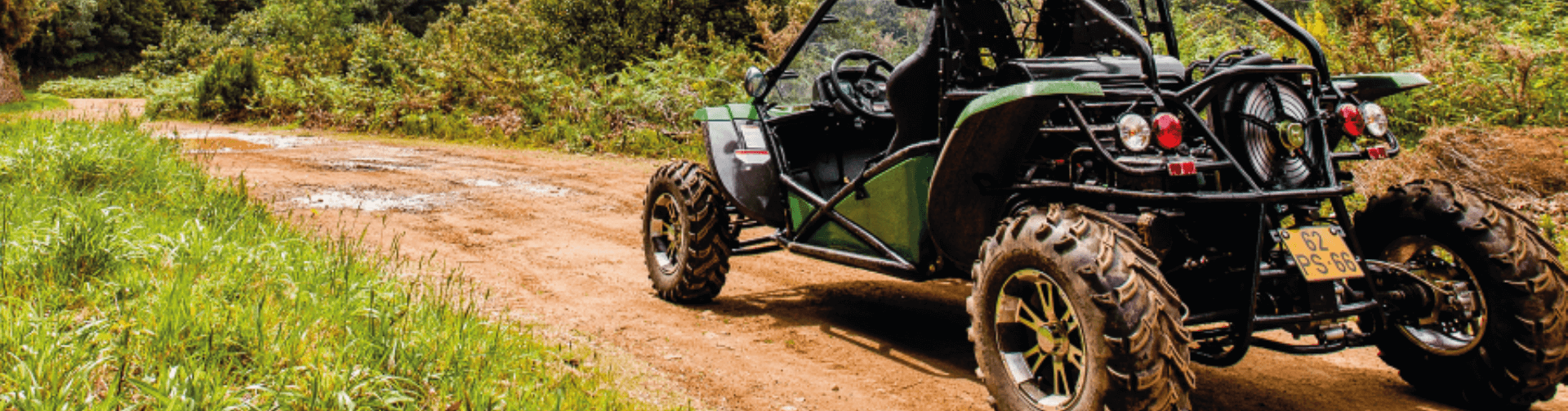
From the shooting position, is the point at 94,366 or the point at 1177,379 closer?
the point at 1177,379

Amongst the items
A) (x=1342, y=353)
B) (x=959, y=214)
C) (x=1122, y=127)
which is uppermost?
(x=1122, y=127)

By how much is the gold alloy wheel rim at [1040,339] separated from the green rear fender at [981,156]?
1.55ft

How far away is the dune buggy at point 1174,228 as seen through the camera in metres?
2.94

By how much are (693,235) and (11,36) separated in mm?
21348

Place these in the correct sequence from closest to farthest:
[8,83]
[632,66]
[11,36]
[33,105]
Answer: [632,66] < [33,105] < [11,36] < [8,83]

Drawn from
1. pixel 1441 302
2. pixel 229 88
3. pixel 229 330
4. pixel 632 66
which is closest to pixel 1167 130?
pixel 1441 302

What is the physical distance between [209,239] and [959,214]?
136 inches

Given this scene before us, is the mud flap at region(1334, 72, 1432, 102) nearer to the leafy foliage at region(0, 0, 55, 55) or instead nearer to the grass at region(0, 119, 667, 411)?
the grass at region(0, 119, 667, 411)

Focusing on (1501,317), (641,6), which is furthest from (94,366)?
(641,6)

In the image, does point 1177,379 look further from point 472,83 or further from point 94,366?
point 472,83

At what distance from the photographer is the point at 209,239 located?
4805 millimetres

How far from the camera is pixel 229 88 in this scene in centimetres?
2023

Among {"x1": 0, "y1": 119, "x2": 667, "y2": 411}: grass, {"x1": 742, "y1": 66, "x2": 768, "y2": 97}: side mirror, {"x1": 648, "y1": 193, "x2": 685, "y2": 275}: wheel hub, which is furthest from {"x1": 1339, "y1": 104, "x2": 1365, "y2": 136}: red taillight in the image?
{"x1": 648, "y1": 193, "x2": 685, "y2": 275}: wheel hub

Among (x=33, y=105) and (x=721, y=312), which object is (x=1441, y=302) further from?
(x=33, y=105)
